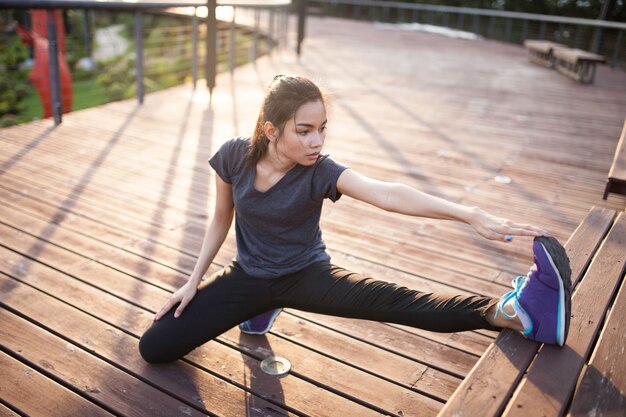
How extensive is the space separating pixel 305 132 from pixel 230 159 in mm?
367

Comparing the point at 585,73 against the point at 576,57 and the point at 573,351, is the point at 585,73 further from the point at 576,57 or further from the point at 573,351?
the point at 573,351

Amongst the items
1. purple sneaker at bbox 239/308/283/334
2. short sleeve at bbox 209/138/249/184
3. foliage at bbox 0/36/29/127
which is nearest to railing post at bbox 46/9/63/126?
short sleeve at bbox 209/138/249/184

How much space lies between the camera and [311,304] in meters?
2.04

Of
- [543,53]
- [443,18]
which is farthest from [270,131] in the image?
[443,18]

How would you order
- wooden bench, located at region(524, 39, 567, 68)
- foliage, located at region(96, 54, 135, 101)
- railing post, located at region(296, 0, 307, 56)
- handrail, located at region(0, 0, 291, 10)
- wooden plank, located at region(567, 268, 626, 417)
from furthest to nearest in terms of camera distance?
foliage, located at region(96, 54, 135, 101) → wooden bench, located at region(524, 39, 567, 68) → railing post, located at region(296, 0, 307, 56) → handrail, located at region(0, 0, 291, 10) → wooden plank, located at region(567, 268, 626, 417)

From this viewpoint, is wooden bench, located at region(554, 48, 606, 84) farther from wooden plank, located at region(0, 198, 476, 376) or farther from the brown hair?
the brown hair

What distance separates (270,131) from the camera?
76.2 inches

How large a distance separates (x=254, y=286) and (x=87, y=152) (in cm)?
295

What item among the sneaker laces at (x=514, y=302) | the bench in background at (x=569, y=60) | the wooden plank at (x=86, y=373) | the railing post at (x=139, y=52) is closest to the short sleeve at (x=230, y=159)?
the wooden plank at (x=86, y=373)

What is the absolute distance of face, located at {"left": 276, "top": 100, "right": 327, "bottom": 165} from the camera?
1848 millimetres

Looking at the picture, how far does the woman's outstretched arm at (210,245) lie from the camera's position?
6.91ft

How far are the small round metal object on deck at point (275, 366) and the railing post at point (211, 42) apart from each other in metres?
4.49

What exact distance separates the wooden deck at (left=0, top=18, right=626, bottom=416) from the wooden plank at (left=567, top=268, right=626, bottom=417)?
0.55 m

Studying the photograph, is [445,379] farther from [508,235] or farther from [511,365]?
[508,235]
